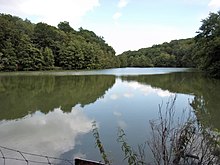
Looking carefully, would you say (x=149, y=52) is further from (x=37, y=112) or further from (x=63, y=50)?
(x=37, y=112)

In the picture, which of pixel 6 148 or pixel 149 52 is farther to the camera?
pixel 149 52

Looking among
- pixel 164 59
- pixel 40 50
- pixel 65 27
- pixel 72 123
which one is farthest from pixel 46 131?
pixel 164 59

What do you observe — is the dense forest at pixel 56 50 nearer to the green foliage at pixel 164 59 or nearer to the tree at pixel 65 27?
the tree at pixel 65 27

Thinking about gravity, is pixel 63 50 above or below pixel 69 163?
above

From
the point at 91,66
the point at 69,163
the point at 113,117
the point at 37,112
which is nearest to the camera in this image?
the point at 69,163

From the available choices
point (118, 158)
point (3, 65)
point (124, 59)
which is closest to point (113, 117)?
point (118, 158)

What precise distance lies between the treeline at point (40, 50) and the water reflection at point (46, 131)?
3559cm

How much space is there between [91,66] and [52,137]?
52693 mm

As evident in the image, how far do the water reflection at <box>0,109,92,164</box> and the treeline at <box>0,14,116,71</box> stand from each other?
1401 inches

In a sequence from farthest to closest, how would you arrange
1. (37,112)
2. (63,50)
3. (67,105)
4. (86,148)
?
(63,50)
(67,105)
(37,112)
(86,148)

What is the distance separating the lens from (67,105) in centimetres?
1266

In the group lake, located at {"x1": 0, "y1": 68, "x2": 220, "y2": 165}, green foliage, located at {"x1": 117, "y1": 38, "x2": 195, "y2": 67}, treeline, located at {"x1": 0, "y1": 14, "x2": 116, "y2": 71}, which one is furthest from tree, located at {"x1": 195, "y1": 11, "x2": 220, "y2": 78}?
green foliage, located at {"x1": 117, "y1": 38, "x2": 195, "y2": 67}

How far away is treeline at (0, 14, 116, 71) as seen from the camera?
45.6 meters

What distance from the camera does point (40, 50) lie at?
165 ft
